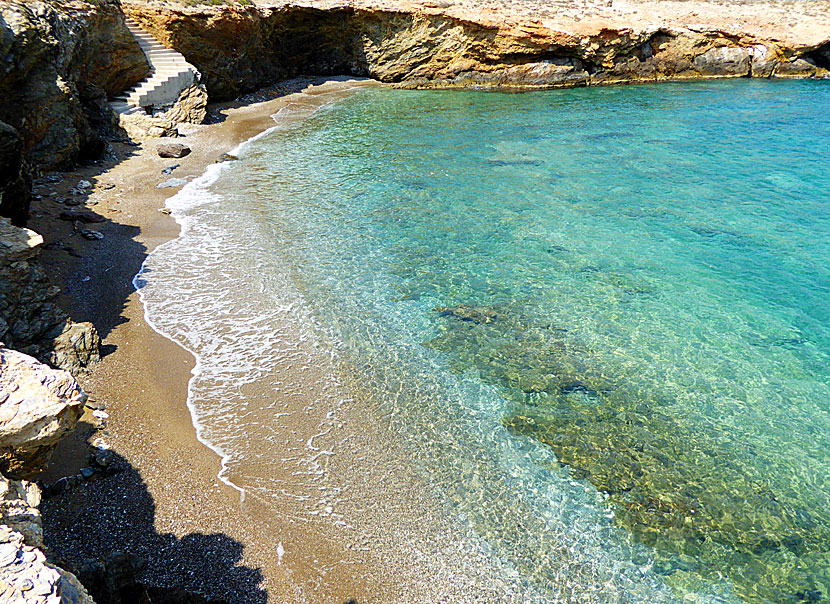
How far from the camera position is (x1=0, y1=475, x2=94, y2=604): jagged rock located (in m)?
2.78

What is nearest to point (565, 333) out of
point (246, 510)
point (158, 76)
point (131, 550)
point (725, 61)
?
point (246, 510)

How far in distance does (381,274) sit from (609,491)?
6662 mm

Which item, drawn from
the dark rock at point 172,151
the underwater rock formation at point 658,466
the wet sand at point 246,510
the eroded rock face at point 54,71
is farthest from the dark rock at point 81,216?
the underwater rock formation at point 658,466

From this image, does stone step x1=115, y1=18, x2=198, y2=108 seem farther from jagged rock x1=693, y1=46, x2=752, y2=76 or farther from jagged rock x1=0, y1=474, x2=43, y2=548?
jagged rock x1=693, y1=46, x2=752, y2=76

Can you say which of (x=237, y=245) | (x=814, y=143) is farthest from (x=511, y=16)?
(x=237, y=245)

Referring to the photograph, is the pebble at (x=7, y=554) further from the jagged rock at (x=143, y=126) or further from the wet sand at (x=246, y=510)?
the jagged rock at (x=143, y=126)

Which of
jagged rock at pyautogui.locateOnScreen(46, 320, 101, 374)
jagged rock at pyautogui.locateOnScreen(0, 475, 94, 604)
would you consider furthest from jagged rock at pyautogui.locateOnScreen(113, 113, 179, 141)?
jagged rock at pyautogui.locateOnScreen(0, 475, 94, 604)

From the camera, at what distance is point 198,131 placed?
2186 cm

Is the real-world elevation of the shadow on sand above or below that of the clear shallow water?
above

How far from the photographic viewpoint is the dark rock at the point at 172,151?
18.7 meters

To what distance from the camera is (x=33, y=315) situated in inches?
321

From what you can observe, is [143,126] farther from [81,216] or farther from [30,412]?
[30,412]

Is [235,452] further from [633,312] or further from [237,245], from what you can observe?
[633,312]

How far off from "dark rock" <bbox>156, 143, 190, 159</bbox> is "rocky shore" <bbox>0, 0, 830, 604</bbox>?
0.42 feet
